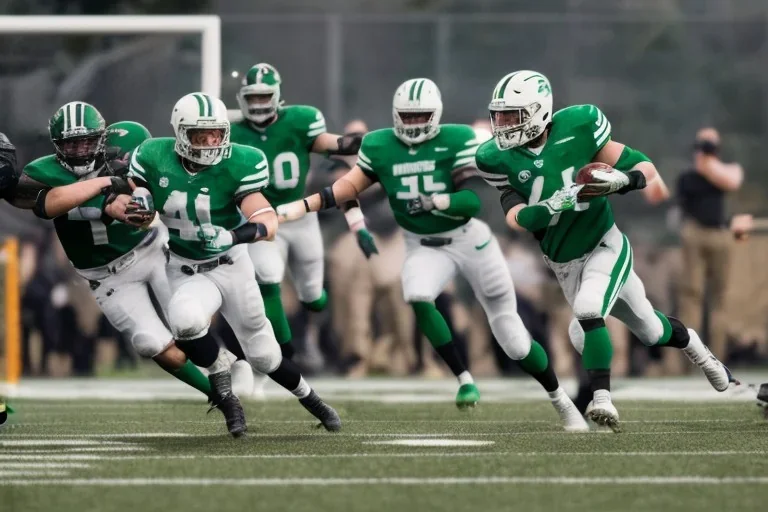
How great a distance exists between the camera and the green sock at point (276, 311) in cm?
912

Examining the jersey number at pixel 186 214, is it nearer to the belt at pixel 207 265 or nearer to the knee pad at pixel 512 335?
the belt at pixel 207 265

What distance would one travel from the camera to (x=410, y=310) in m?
12.4

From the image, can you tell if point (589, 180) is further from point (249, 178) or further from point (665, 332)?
point (249, 178)

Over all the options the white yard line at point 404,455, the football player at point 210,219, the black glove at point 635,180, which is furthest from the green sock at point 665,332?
the football player at point 210,219

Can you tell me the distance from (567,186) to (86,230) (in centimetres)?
217

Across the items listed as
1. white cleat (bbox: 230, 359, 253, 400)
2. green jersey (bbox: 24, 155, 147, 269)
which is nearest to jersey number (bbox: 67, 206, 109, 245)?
green jersey (bbox: 24, 155, 147, 269)

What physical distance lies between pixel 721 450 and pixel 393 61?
743 centimetres

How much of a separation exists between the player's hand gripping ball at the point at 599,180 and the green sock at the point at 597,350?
0.55 meters

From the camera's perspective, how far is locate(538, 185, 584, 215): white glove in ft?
23.0

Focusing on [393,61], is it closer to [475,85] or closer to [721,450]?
[475,85]

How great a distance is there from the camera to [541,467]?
577cm

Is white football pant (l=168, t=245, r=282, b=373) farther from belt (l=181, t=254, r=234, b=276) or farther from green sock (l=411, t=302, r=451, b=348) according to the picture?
green sock (l=411, t=302, r=451, b=348)

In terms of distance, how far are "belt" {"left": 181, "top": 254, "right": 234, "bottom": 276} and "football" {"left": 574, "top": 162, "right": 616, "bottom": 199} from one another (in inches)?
57.9

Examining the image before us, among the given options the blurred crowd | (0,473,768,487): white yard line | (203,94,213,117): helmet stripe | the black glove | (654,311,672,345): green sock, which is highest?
(203,94,213,117): helmet stripe
